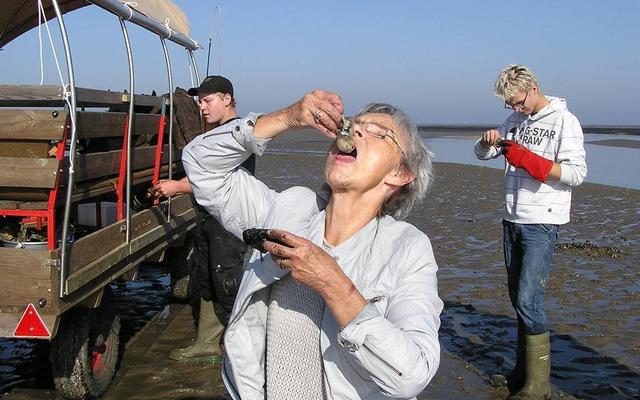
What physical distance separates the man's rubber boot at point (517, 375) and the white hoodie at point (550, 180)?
0.81m

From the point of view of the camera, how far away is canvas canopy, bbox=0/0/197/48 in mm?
6172

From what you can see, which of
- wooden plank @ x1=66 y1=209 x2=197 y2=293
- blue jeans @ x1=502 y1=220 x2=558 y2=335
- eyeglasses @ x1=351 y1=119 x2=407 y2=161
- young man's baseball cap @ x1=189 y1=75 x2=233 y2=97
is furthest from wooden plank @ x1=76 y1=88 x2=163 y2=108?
blue jeans @ x1=502 y1=220 x2=558 y2=335

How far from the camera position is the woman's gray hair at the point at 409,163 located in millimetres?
2426

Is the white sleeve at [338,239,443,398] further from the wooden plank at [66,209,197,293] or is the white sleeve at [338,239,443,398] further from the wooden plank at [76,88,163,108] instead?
the wooden plank at [76,88,163,108]

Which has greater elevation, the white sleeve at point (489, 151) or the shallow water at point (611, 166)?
the white sleeve at point (489, 151)

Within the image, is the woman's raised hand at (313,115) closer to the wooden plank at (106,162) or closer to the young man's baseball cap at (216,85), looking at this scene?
the wooden plank at (106,162)

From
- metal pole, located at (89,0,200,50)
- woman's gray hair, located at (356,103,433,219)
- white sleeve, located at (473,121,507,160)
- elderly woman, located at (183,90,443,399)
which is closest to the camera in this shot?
elderly woman, located at (183,90,443,399)

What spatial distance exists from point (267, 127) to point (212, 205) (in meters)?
0.45

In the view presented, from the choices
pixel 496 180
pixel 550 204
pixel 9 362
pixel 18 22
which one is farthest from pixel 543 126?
pixel 496 180

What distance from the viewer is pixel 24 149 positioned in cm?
→ 383

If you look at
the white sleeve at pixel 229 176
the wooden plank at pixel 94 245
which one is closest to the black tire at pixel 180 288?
the wooden plank at pixel 94 245

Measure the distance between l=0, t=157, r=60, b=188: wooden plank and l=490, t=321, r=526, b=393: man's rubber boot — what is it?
330 centimetres

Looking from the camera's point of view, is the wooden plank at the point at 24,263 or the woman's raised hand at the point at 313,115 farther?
the wooden plank at the point at 24,263

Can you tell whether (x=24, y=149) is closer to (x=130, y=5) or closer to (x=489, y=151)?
(x=130, y=5)
